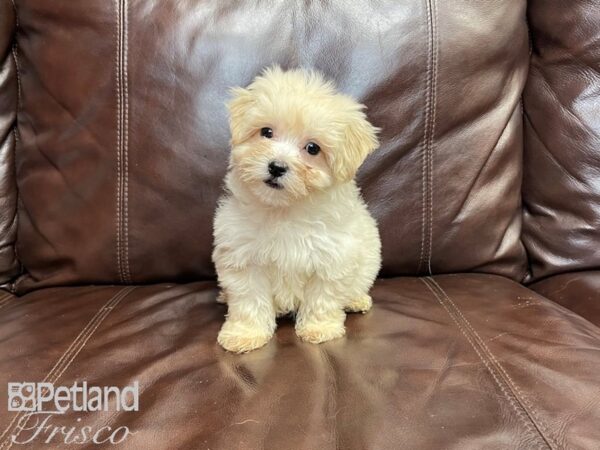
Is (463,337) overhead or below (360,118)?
below

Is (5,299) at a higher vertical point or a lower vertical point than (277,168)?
lower

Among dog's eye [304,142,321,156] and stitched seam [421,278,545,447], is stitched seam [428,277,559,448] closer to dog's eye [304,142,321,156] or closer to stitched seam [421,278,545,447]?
stitched seam [421,278,545,447]

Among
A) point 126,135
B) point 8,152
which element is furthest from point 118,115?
point 8,152

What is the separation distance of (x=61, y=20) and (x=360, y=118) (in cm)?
81

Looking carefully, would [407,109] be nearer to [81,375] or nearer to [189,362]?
[189,362]

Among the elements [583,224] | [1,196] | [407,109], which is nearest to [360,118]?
[407,109]

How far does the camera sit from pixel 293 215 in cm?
124

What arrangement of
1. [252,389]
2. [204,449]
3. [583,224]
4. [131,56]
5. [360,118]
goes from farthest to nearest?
[583,224] < [131,56] < [360,118] < [252,389] < [204,449]

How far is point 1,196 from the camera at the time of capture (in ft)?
4.80

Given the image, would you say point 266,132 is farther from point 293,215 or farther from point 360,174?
point 360,174

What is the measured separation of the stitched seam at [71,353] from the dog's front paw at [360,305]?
0.57 meters

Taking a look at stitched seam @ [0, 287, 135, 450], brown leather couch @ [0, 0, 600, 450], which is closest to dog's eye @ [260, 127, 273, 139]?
brown leather couch @ [0, 0, 600, 450]

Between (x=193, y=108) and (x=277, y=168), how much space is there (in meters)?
0.40

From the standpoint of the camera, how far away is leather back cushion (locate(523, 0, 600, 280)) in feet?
4.87
